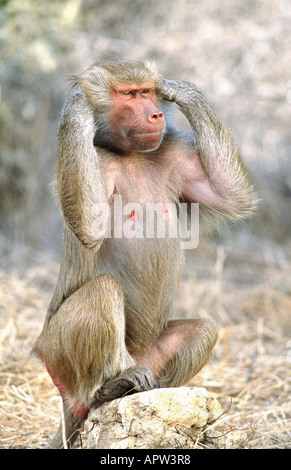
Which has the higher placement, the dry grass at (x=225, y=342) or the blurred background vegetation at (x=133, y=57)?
A: the blurred background vegetation at (x=133, y=57)

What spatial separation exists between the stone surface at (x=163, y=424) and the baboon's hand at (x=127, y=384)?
0.11m

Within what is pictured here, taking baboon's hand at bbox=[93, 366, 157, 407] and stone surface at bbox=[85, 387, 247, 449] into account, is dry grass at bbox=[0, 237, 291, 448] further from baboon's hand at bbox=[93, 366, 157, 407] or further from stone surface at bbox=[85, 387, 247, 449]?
baboon's hand at bbox=[93, 366, 157, 407]

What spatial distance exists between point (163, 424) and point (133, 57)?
6010 mm

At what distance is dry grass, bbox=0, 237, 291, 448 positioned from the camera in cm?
399

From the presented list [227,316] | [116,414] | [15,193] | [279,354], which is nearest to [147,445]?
[116,414]

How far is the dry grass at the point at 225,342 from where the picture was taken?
399 cm

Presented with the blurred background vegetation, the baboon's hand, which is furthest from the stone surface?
the blurred background vegetation

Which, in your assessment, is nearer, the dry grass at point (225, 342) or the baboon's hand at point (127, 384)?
the baboon's hand at point (127, 384)

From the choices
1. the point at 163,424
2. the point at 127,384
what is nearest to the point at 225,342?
the point at 127,384

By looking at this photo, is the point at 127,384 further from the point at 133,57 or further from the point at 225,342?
the point at 133,57

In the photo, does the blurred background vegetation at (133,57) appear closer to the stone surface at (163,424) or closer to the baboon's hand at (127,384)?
the baboon's hand at (127,384)

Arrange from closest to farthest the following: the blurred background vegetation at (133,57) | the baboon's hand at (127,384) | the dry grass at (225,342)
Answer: the baboon's hand at (127,384) < the dry grass at (225,342) < the blurred background vegetation at (133,57)

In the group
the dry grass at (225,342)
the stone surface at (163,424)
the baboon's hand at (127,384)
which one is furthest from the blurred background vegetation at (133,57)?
the stone surface at (163,424)

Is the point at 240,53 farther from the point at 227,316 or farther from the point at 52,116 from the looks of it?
the point at 227,316
